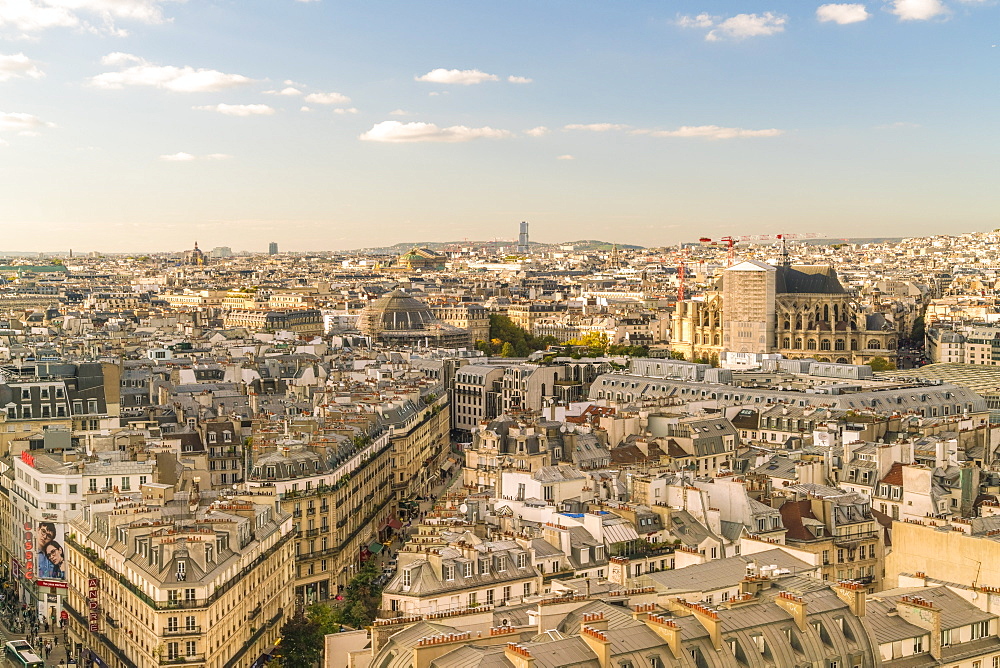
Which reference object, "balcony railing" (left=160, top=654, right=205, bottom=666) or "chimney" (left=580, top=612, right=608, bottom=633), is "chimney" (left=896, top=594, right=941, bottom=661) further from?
"balcony railing" (left=160, top=654, right=205, bottom=666)

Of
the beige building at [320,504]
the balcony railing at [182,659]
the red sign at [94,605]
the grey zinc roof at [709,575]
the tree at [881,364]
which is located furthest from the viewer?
the tree at [881,364]

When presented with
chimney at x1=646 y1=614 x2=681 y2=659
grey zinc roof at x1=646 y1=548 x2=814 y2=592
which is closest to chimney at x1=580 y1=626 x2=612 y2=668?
chimney at x1=646 y1=614 x2=681 y2=659

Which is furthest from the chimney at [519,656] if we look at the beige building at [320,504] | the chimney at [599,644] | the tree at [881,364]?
the tree at [881,364]

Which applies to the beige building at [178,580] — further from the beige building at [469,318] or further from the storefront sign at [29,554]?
the beige building at [469,318]

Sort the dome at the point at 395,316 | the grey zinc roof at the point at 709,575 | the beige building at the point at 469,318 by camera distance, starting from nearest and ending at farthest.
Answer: the grey zinc roof at the point at 709,575 → the dome at the point at 395,316 → the beige building at the point at 469,318

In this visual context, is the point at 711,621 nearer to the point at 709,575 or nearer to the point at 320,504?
the point at 709,575

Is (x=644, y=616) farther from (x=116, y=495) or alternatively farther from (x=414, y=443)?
(x=414, y=443)
